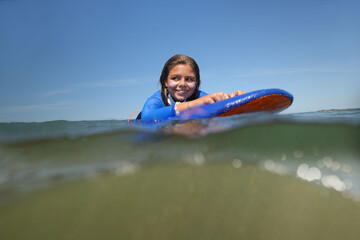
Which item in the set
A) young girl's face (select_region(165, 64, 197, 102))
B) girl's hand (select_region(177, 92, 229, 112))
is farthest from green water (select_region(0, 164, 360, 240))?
young girl's face (select_region(165, 64, 197, 102))

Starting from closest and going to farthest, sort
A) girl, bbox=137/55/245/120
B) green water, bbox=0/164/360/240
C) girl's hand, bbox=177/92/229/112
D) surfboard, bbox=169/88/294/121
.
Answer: green water, bbox=0/164/360/240 < surfboard, bbox=169/88/294/121 < girl's hand, bbox=177/92/229/112 < girl, bbox=137/55/245/120

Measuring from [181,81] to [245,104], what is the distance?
1.78 meters

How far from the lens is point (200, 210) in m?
1.30

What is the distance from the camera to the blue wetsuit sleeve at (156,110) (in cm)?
385

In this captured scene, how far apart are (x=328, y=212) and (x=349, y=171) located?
45 centimetres

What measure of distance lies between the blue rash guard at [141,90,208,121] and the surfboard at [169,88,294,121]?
0.64 feet

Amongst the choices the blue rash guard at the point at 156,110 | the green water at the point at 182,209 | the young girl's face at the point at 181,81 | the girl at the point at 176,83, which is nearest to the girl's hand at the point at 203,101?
the blue rash guard at the point at 156,110

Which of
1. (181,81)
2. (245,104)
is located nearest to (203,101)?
(245,104)

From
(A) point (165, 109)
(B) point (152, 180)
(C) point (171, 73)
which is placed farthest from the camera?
(C) point (171, 73)

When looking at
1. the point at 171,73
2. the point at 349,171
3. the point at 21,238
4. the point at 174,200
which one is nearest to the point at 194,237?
the point at 174,200

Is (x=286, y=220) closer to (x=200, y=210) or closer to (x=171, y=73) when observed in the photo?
(x=200, y=210)

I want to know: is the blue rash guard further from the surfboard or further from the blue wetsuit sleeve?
the surfboard

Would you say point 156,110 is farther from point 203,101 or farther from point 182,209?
point 182,209

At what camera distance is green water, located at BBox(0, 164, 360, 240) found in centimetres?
117
